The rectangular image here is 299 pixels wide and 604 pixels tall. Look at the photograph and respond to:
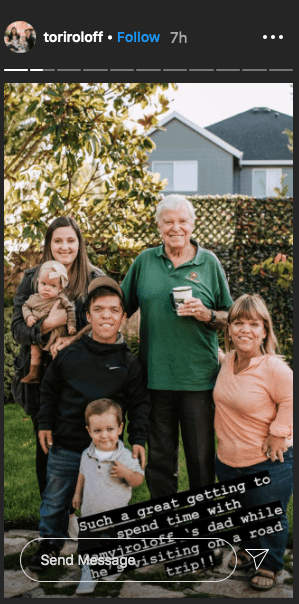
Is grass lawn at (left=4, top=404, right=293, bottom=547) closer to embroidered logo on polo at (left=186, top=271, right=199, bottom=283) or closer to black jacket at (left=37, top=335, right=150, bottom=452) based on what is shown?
black jacket at (left=37, top=335, right=150, bottom=452)

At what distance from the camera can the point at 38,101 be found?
367cm

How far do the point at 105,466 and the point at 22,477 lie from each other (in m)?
1.78

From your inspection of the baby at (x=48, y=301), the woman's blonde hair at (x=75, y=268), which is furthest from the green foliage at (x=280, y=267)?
the baby at (x=48, y=301)

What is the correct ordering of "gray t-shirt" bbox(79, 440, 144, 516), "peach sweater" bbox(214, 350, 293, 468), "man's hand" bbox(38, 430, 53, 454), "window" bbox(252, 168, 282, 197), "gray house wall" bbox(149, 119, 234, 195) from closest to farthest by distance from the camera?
1. "peach sweater" bbox(214, 350, 293, 468)
2. "gray t-shirt" bbox(79, 440, 144, 516)
3. "man's hand" bbox(38, 430, 53, 454)
4. "gray house wall" bbox(149, 119, 234, 195)
5. "window" bbox(252, 168, 282, 197)

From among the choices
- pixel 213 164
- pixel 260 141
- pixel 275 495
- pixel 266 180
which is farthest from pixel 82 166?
pixel 260 141

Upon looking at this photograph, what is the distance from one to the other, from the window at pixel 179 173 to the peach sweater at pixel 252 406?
189 inches

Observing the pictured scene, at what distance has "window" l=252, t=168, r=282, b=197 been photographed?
29.6 feet

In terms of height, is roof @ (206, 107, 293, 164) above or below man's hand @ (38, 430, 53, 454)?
above

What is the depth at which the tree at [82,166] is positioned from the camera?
3.61 meters

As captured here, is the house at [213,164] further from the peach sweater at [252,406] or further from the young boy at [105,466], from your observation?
the young boy at [105,466]
